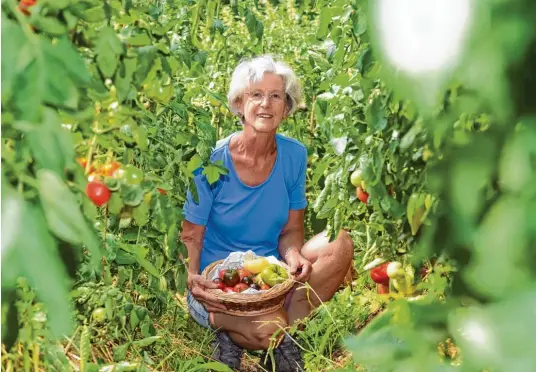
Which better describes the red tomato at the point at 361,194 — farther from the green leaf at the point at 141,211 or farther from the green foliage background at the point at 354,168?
the green leaf at the point at 141,211

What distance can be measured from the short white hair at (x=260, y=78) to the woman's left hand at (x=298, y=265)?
0.52 m

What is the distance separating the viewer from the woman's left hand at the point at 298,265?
104 inches

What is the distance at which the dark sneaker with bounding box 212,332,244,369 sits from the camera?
8.31 feet

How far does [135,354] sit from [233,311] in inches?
14.4

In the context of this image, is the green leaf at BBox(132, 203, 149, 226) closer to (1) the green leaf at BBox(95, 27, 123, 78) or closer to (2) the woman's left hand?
(1) the green leaf at BBox(95, 27, 123, 78)

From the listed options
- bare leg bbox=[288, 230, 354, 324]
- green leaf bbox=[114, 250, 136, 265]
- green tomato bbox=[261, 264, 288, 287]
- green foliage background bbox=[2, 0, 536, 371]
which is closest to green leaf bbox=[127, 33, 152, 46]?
green foliage background bbox=[2, 0, 536, 371]

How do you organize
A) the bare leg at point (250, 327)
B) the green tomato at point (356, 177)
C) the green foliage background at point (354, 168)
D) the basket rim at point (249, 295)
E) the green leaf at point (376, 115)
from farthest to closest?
the bare leg at point (250, 327), the basket rim at point (249, 295), the green tomato at point (356, 177), the green leaf at point (376, 115), the green foliage background at point (354, 168)

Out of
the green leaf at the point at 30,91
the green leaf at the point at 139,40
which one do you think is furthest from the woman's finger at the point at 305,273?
the green leaf at the point at 30,91

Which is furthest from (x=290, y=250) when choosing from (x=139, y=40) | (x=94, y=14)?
(x=94, y=14)

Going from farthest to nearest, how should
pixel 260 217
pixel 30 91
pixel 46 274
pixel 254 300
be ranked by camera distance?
1. pixel 260 217
2. pixel 254 300
3. pixel 30 91
4. pixel 46 274

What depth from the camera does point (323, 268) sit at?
2.68 metres

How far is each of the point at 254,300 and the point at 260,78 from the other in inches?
30.4

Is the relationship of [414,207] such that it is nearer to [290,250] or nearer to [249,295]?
[249,295]

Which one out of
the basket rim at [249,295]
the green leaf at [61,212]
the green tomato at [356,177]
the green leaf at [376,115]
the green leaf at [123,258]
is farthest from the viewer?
the basket rim at [249,295]
